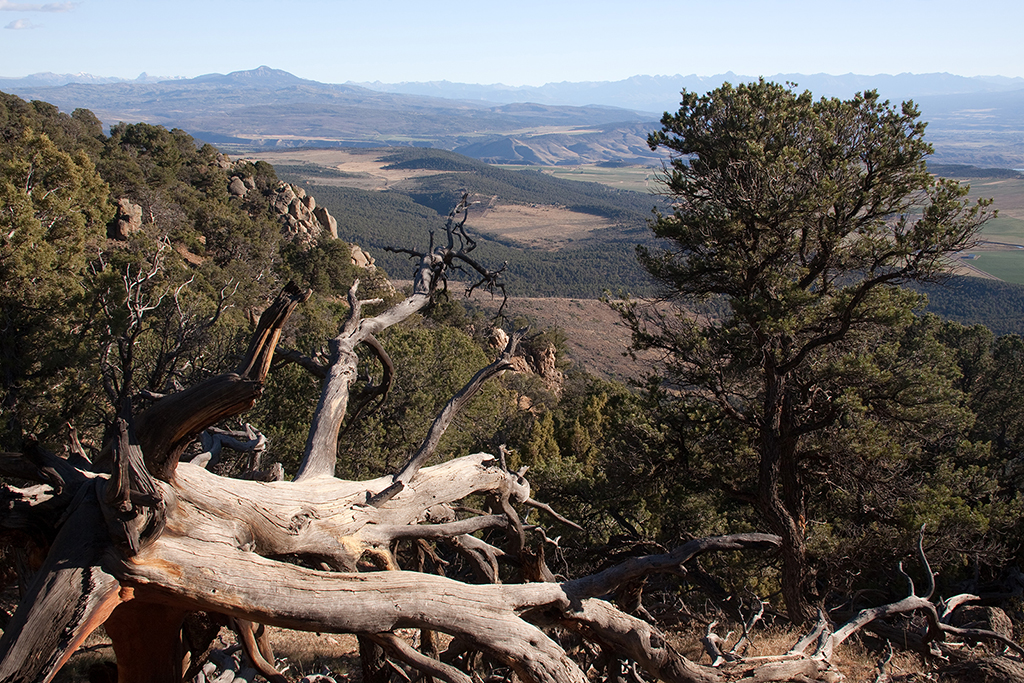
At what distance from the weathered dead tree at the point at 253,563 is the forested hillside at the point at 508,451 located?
0.02 metres

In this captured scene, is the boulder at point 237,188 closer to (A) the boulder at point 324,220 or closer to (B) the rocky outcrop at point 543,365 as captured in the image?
(A) the boulder at point 324,220

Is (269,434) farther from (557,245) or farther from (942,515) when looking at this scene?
(557,245)

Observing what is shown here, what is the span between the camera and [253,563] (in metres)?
3.27

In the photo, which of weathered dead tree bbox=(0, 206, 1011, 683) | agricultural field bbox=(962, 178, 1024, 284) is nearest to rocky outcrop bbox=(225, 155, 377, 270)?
weathered dead tree bbox=(0, 206, 1011, 683)

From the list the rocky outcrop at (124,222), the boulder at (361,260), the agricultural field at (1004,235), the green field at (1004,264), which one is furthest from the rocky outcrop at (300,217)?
the green field at (1004,264)

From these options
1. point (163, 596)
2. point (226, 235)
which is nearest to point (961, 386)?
point (163, 596)

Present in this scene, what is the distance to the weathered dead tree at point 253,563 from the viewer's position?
111 inches

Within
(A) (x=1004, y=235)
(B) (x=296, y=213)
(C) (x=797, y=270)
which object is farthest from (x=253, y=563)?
(A) (x=1004, y=235)

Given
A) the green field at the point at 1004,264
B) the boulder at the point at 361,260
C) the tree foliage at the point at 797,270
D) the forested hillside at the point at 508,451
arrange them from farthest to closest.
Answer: the green field at the point at 1004,264, the boulder at the point at 361,260, the tree foliage at the point at 797,270, the forested hillside at the point at 508,451

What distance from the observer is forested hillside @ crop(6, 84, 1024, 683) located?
3.23 meters

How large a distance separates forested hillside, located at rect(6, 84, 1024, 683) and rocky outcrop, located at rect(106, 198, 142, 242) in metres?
0.80

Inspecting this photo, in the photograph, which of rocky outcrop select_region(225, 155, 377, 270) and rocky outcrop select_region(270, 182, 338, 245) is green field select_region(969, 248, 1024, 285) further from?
rocky outcrop select_region(270, 182, 338, 245)

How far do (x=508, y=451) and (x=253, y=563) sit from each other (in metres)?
5.24

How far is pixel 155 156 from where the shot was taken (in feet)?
149
